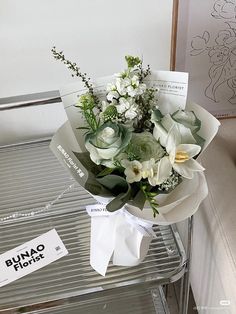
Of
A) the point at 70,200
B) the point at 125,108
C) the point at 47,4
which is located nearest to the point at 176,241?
the point at 70,200

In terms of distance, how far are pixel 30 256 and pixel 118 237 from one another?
0.21 meters

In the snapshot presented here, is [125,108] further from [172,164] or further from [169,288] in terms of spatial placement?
[169,288]

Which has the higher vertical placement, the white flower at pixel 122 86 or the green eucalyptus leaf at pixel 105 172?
the white flower at pixel 122 86

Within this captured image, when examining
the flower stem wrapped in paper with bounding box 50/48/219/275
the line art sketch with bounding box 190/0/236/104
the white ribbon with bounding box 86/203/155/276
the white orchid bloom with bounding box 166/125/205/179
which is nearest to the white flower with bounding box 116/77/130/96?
the flower stem wrapped in paper with bounding box 50/48/219/275

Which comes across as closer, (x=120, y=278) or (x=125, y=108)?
(x=125, y=108)

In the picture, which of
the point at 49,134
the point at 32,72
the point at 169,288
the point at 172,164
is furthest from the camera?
the point at 169,288

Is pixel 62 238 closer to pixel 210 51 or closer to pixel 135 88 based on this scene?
pixel 135 88

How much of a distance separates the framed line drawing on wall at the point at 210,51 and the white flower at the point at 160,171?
0.54m

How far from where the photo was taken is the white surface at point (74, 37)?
1.14 metres

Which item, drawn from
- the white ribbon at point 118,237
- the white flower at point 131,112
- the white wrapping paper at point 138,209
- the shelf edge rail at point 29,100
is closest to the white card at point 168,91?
the white wrapping paper at point 138,209

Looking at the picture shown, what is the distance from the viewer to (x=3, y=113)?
1.29 m

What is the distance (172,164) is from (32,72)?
22.4 inches

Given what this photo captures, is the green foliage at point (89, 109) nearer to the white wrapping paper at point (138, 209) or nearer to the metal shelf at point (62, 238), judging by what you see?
the white wrapping paper at point (138, 209)

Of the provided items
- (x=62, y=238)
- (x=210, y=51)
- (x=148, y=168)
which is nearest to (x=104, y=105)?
(x=148, y=168)
